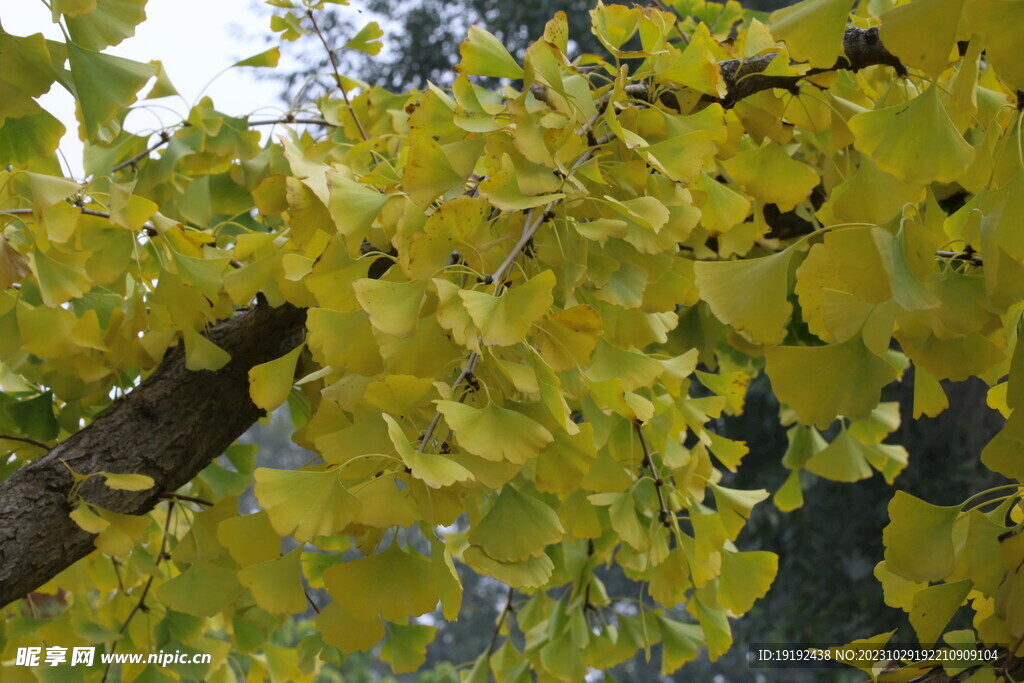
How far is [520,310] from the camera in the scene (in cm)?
43

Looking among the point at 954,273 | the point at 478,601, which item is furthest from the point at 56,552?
the point at 478,601

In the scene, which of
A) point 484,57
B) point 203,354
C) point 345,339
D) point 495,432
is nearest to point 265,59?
point 203,354

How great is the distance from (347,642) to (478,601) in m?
6.06

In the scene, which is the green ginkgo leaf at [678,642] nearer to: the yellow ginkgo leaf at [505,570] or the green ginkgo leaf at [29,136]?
the yellow ginkgo leaf at [505,570]

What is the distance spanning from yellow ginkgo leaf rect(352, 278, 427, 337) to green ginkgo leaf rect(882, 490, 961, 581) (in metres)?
0.30

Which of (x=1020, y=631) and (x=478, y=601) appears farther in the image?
(x=478, y=601)

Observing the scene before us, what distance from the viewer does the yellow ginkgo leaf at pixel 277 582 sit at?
0.51m

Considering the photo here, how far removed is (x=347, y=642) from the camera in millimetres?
490

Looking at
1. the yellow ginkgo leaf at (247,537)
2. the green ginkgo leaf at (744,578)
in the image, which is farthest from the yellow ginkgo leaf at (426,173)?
the green ginkgo leaf at (744,578)

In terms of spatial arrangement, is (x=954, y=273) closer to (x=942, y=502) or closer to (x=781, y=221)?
(x=781, y=221)

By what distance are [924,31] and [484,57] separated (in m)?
0.27

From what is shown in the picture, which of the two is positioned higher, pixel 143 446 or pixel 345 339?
pixel 345 339

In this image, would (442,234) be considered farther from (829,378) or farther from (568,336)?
(829,378)

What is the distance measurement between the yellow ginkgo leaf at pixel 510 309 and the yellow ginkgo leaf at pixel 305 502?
11 centimetres
